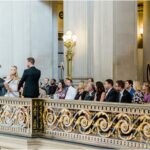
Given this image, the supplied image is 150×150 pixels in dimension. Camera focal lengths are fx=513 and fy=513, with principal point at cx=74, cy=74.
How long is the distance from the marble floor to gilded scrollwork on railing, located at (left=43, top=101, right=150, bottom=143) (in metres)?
0.22

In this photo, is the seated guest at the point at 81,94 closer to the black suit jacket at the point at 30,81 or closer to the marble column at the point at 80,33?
the black suit jacket at the point at 30,81

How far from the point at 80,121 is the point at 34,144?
3.46ft

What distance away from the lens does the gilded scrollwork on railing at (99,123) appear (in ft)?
23.0

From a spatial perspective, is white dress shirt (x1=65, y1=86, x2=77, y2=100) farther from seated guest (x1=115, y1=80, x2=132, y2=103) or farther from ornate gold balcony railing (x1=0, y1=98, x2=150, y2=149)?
ornate gold balcony railing (x1=0, y1=98, x2=150, y2=149)

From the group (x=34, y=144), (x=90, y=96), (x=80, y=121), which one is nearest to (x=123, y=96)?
(x=90, y=96)

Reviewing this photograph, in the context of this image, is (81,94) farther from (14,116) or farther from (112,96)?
(14,116)

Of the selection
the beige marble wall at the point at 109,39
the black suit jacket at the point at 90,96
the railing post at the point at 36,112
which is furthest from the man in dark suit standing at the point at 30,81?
the beige marble wall at the point at 109,39

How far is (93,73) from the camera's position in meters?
17.4

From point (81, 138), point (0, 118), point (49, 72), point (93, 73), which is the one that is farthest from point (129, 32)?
point (81, 138)

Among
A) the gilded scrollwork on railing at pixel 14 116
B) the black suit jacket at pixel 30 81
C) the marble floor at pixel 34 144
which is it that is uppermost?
the black suit jacket at pixel 30 81

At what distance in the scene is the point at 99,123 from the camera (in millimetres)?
7570

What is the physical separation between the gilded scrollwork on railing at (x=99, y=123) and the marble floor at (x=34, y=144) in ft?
0.71

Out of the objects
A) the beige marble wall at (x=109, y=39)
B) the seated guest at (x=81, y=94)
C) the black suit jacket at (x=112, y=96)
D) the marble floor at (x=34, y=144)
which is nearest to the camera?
the marble floor at (x=34, y=144)

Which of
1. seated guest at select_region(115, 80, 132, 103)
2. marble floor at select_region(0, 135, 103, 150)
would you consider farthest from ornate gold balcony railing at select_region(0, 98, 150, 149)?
seated guest at select_region(115, 80, 132, 103)
